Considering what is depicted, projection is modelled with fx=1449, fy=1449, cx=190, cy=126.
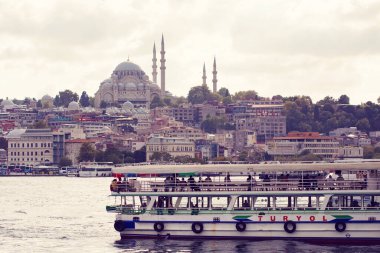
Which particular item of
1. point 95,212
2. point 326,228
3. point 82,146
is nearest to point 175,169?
point 326,228

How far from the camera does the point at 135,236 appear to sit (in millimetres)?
47906

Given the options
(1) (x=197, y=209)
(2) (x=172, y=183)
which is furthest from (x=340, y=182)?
(2) (x=172, y=183)

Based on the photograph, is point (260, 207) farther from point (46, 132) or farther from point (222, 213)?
point (46, 132)

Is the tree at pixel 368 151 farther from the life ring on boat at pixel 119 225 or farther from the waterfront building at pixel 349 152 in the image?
the life ring on boat at pixel 119 225

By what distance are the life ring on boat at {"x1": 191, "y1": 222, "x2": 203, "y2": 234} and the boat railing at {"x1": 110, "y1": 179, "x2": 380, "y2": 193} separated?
133 centimetres

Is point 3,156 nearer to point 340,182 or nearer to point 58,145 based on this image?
point 58,145

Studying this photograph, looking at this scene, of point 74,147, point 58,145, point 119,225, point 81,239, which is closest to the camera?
point 119,225

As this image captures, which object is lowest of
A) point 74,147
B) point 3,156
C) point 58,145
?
point 3,156

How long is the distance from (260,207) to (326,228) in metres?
2.54

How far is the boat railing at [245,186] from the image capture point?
47281mm

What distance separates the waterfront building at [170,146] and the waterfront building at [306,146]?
10.8 meters

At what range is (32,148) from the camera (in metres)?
191

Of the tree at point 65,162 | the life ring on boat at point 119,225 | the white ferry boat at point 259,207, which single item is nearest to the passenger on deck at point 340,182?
the white ferry boat at point 259,207

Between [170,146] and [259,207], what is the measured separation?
144 metres
